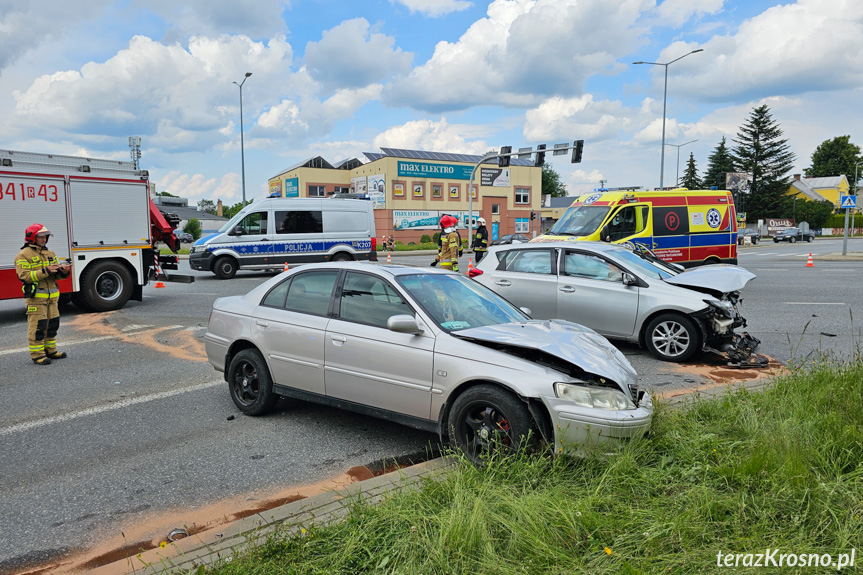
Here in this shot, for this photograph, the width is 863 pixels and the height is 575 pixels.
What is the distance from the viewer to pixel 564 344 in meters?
4.13

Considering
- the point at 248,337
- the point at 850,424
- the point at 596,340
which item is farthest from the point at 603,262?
the point at 248,337

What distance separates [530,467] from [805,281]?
54.4ft

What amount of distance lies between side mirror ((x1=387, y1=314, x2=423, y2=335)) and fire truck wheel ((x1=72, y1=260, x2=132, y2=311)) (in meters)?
9.59

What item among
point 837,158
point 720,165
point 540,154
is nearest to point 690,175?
point 720,165

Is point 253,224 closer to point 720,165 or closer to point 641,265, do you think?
point 641,265

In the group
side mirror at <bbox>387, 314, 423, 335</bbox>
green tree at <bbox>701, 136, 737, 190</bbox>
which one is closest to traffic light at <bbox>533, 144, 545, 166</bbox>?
side mirror at <bbox>387, 314, 423, 335</bbox>

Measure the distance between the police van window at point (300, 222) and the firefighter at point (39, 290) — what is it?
37.5ft

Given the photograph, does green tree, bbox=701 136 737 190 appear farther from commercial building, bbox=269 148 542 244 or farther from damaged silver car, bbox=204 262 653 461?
damaged silver car, bbox=204 262 653 461

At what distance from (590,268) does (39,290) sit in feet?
23.7

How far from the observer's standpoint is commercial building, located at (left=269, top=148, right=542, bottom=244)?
Answer: 47.4 m

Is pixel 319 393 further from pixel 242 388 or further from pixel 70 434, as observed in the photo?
pixel 70 434

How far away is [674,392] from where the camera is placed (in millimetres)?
5832

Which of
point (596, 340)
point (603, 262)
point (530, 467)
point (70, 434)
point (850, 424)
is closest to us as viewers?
point (530, 467)

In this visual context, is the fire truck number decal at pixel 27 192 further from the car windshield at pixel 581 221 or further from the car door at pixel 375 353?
the car windshield at pixel 581 221
